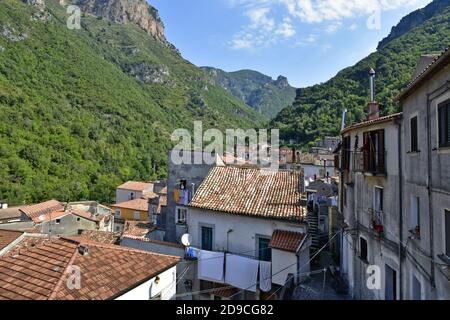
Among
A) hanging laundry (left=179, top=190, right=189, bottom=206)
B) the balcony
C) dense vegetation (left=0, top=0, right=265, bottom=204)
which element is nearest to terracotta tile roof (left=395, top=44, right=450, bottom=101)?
the balcony

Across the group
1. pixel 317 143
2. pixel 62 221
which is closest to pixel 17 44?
pixel 62 221

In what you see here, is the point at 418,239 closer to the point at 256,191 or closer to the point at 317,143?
the point at 256,191

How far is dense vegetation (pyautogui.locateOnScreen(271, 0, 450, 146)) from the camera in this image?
5900 cm

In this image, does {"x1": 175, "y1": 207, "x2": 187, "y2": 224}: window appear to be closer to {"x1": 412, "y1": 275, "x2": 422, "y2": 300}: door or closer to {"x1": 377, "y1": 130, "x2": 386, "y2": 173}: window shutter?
{"x1": 377, "y1": 130, "x2": 386, "y2": 173}: window shutter

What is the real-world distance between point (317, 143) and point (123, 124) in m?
55.4

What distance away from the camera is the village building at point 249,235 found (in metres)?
13.4

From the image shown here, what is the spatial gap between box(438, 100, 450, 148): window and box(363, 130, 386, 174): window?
3.72m

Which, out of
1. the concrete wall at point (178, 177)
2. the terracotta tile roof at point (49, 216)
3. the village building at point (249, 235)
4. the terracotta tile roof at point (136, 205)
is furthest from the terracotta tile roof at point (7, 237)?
the terracotta tile roof at point (136, 205)

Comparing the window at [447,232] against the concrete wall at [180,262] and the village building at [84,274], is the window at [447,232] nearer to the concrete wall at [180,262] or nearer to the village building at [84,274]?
the village building at [84,274]

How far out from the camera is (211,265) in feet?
47.3

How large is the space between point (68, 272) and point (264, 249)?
28.6 feet

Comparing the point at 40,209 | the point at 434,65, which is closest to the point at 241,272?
the point at 434,65

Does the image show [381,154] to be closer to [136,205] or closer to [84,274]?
[84,274]

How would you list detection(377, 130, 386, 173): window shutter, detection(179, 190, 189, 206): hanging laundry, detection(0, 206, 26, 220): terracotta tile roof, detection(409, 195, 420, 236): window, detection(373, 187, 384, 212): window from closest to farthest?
1. detection(409, 195, 420, 236): window
2. detection(377, 130, 386, 173): window shutter
3. detection(373, 187, 384, 212): window
4. detection(179, 190, 189, 206): hanging laundry
5. detection(0, 206, 26, 220): terracotta tile roof
